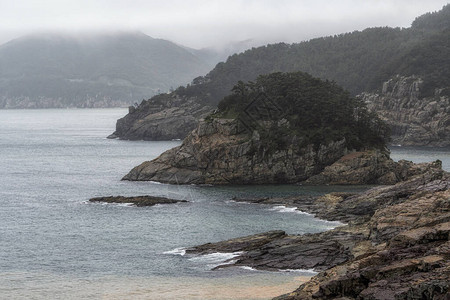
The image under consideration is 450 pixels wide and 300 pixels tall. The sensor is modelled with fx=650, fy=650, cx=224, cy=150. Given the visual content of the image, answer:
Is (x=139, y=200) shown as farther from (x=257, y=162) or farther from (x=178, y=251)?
(x=178, y=251)

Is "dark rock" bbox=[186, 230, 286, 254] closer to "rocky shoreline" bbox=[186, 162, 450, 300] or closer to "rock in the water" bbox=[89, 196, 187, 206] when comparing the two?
"rocky shoreline" bbox=[186, 162, 450, 300]

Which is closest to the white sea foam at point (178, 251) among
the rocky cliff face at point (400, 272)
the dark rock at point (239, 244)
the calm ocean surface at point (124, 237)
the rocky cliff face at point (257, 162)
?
the calm ocean surface at point (124, 237)

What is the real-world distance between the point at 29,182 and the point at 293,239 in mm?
83513

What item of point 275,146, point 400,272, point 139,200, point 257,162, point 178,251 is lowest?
point 178,251

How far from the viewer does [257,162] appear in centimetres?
12962

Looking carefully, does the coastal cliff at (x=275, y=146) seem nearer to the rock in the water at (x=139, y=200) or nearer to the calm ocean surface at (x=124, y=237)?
the calm ocean surface at (x=124, y=237)

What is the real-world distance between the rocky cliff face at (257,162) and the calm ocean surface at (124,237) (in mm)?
5318

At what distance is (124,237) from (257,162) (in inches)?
2014

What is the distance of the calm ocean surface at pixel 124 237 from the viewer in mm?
59438

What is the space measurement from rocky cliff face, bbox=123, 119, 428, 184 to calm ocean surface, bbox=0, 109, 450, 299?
5318 mm

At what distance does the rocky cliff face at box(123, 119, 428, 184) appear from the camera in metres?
127

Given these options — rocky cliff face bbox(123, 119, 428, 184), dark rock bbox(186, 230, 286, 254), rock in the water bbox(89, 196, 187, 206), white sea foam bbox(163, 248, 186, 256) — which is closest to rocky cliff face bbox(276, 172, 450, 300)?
dark rock bbox(186, 230, 286, 254)

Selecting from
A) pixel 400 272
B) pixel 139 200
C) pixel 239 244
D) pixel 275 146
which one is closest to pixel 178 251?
pixel 239 244

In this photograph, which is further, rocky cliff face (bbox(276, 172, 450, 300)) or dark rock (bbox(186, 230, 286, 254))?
dark rock (bbox(186, 230, 286, 254))
